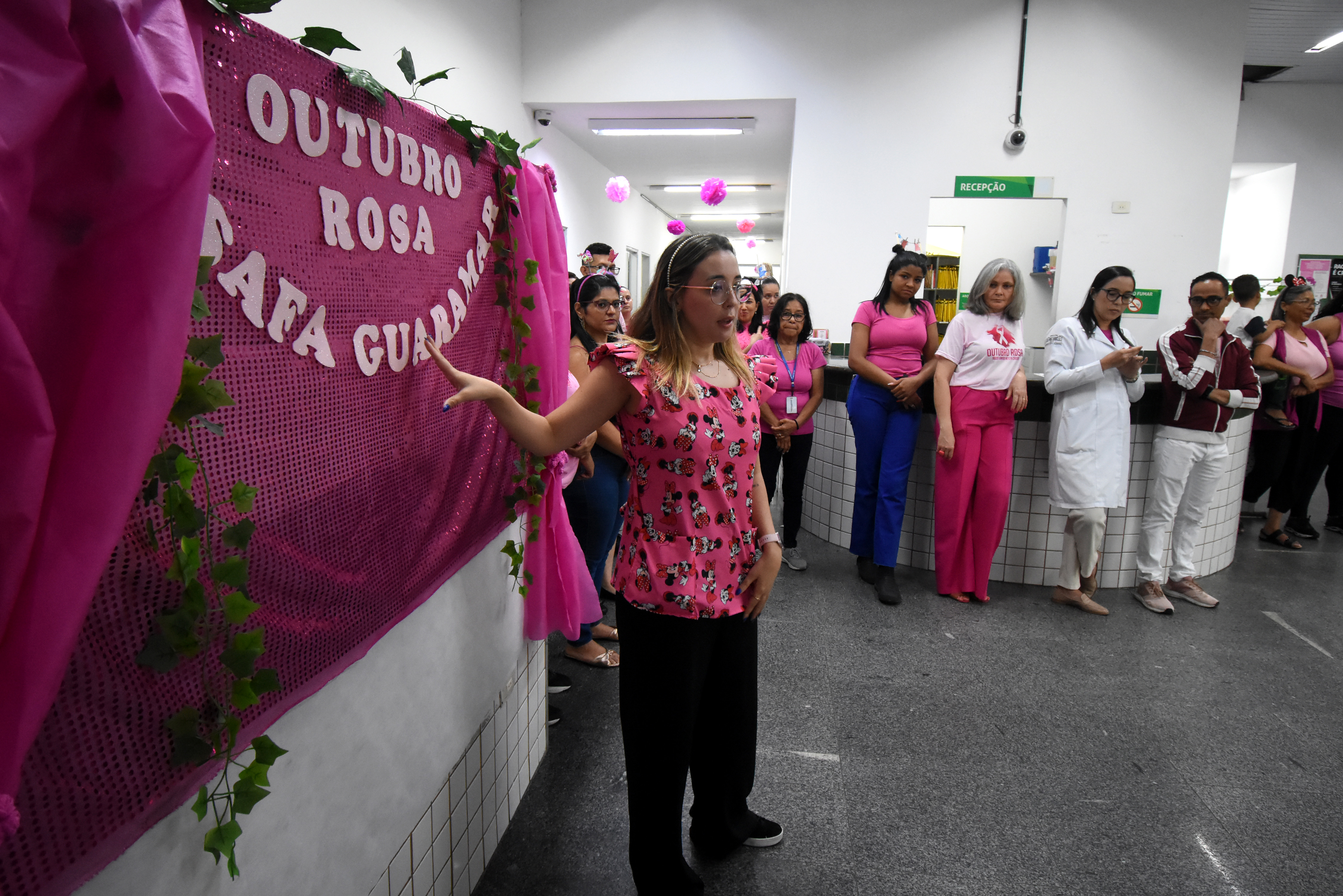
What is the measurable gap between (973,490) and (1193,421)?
1.00m

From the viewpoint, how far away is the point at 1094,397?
313cm

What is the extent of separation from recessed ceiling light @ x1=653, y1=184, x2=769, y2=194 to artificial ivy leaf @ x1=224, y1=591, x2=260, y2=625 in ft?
33.8

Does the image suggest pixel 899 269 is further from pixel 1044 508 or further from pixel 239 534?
pixel 239 534

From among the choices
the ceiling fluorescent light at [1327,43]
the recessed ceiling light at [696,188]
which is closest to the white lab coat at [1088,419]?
the ceiling fluorescent light at [1327,43]

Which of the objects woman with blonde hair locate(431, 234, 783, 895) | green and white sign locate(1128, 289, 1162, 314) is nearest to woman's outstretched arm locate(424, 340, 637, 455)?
woman with blonde hair locate(431, 234, 783, 895)

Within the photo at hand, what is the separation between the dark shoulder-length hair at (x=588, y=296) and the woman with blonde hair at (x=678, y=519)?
3.77 ft

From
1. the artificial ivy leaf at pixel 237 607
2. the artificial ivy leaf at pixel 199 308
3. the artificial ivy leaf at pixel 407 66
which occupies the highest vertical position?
the artificial ivy leaf at pixel 407 66

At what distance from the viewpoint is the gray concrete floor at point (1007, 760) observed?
1.77 metres

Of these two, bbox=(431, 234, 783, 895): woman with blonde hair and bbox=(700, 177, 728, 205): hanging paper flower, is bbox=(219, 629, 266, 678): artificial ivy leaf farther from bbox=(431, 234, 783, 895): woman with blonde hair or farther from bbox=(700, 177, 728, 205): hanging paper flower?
bbox=(700, 177, 728, 205): hanging paper flower

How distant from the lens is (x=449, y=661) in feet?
5.02

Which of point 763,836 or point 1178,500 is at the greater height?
point 1178,500

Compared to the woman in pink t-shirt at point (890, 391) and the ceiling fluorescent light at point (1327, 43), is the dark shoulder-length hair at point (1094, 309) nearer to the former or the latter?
the woman in pink t-shirt at point (890, 391)

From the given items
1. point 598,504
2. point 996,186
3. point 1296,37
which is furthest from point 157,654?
point 1296,37

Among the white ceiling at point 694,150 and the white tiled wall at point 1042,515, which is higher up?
the white ceiling at point 694,150
